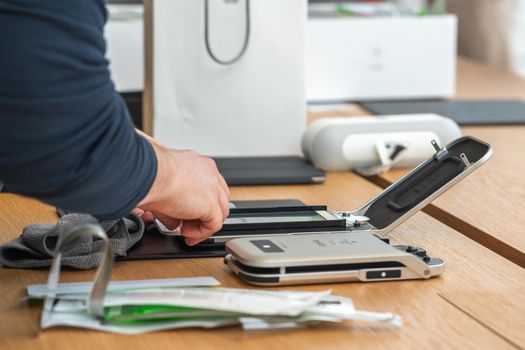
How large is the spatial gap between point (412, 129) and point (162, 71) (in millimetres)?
431

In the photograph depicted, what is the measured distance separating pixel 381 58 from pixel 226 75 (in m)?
0.59

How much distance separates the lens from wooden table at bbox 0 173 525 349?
95cm

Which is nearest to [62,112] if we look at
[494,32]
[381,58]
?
[381,58]

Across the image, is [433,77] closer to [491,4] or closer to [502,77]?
[502,77]

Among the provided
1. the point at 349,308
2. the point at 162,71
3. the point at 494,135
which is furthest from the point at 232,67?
the point at 349,308

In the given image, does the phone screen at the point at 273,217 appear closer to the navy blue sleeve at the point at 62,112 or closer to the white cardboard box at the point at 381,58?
the navy blue sleeve at the point at 62,112

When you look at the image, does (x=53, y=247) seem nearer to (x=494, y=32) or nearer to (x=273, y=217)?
(x=273, y=217)

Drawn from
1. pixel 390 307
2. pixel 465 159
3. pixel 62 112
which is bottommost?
pixel 390 307

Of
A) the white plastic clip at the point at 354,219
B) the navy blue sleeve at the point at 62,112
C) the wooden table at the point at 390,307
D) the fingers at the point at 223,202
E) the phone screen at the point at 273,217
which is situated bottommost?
the wooden table at the point at 390,307

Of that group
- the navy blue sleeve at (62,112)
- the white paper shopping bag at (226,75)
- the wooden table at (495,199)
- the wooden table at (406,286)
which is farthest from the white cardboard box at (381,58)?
the navy blue sleeve at (62,112)

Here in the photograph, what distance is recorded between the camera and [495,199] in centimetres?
151

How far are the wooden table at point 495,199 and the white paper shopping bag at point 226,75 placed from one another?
0.25m

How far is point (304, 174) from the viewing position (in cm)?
163

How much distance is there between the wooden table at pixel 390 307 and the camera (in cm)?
95
